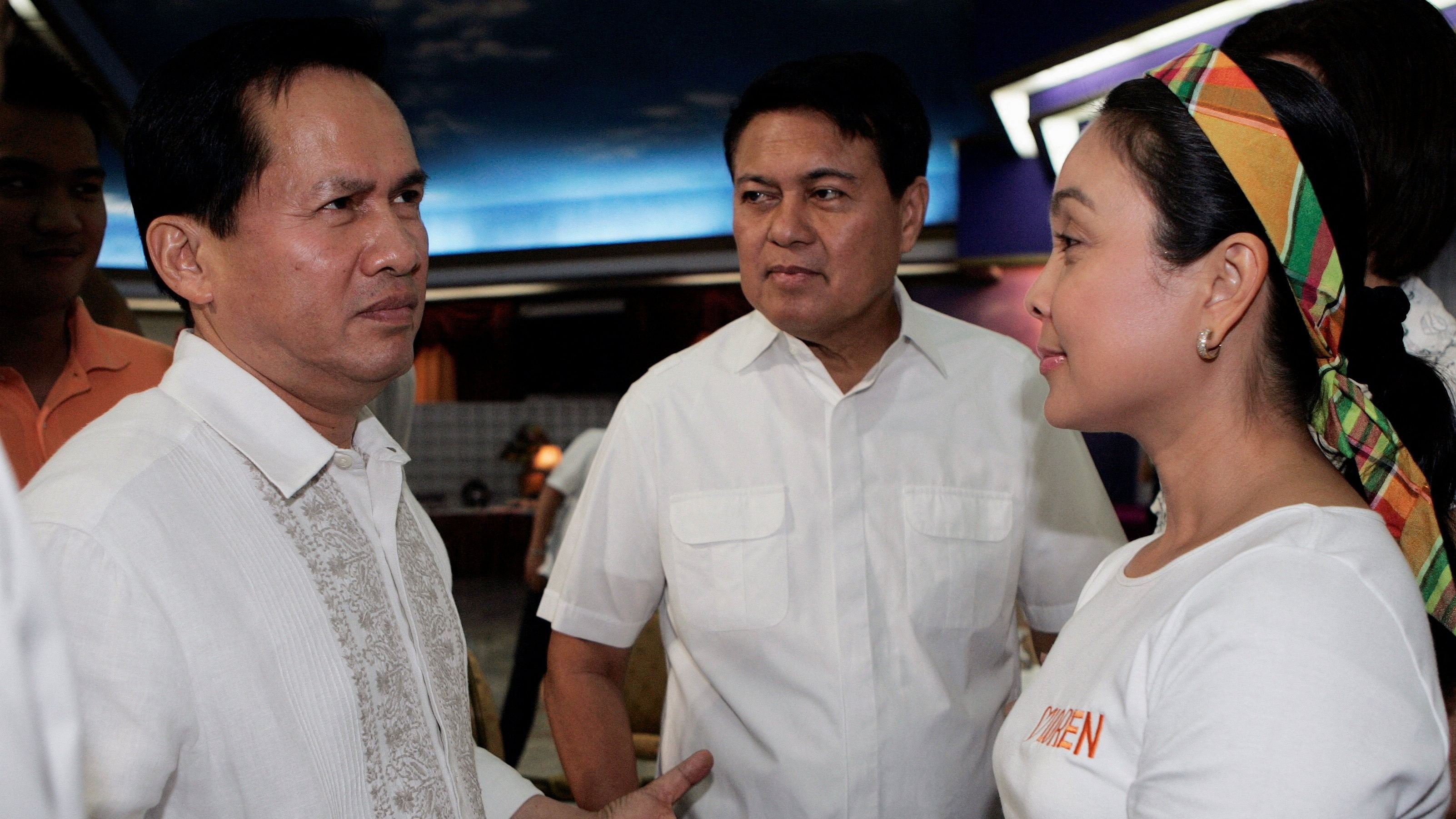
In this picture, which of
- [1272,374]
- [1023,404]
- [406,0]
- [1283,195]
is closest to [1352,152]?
[1283,195]

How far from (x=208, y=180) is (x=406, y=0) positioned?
5726mm

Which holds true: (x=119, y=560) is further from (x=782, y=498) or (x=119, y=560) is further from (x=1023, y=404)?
(x=1023, y=404)

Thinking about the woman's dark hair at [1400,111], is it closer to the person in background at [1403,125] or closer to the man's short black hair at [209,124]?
the person in background at [1403,125]

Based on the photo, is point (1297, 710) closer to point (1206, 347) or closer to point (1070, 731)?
point (1070, 731)

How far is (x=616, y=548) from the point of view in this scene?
6.42 ft

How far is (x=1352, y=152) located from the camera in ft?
3.61

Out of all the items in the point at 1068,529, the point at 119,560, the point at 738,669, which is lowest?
the point at 738,669

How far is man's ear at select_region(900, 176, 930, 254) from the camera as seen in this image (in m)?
2.10

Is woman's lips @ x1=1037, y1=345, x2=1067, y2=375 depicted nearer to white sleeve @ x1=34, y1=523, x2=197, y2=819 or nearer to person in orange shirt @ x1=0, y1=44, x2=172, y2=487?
white sleeve @ x1=34, y1=523, x2=197, y2=819

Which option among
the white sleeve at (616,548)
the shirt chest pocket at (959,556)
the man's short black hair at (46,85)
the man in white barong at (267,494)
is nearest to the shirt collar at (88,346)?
the man's short black hair at (46,85)

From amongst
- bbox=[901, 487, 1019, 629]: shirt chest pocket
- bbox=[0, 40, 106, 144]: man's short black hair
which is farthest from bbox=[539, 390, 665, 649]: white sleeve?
bbox=[0, 40, 106, 144]: man's short black hair

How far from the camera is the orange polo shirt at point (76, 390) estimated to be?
1771 millimetres

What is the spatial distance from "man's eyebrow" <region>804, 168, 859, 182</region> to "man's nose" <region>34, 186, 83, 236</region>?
130cm

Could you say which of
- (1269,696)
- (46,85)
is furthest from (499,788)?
(46,85)
